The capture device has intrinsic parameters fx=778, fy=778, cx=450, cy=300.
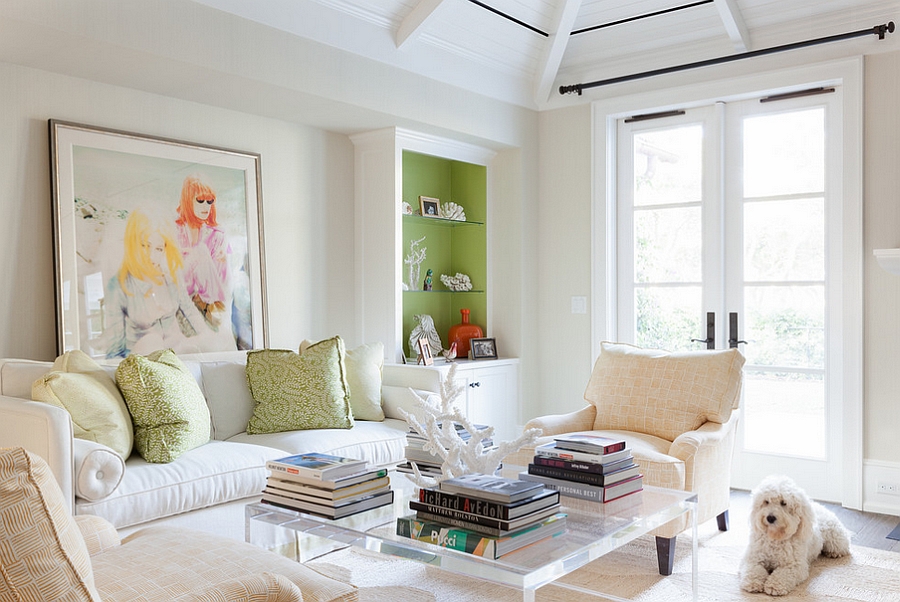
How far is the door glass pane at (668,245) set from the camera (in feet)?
15.1

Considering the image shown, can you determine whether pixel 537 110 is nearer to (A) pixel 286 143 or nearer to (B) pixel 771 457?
(A) pixel 286 143

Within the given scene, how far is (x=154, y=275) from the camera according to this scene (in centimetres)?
359

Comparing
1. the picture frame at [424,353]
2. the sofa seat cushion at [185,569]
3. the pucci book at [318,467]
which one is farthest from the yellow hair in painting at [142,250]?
the sofa seat cushion at [185,569]

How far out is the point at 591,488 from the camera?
2340mm

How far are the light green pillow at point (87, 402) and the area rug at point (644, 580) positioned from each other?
84 cm

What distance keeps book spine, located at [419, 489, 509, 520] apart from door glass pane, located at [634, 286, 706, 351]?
2.88 metres

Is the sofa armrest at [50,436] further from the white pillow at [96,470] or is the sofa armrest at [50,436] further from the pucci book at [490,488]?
the pucci book at [490,488]

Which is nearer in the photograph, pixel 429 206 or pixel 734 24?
pixel 734 24

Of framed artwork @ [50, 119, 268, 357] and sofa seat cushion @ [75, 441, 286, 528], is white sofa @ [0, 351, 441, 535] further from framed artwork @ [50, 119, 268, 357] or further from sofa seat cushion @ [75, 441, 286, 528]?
framed artwork @ [50, 119, 268, 357]

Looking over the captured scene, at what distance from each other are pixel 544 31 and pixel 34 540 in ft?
13.6

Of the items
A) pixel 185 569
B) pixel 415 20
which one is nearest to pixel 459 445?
pixel 185 569

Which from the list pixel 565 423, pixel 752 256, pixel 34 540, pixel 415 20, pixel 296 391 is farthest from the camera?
pixel 752 256

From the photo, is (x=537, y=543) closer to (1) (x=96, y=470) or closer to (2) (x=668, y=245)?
(1) (x=96, y=470)

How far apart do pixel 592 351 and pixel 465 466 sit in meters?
2.73
